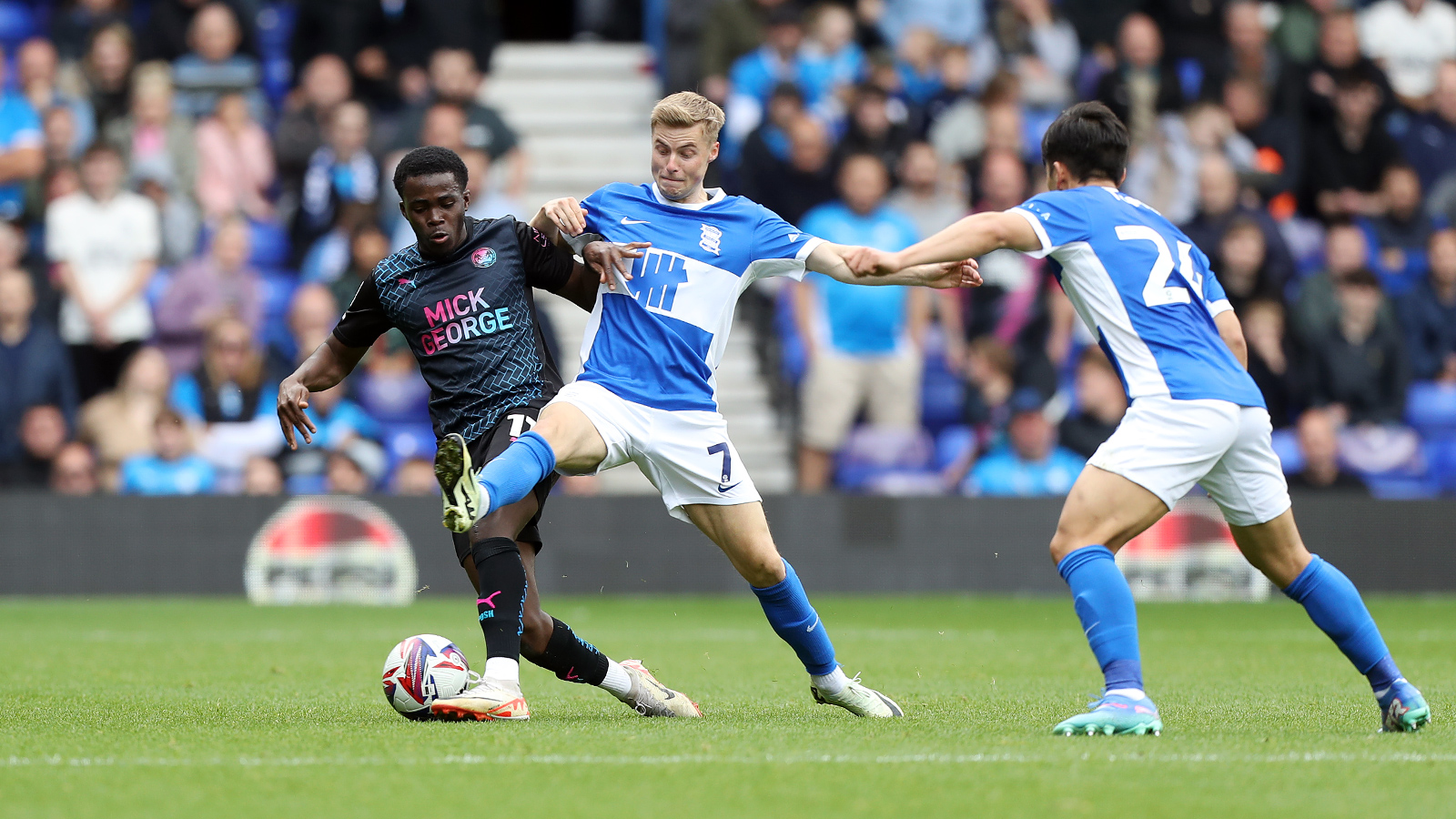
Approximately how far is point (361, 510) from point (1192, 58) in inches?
342

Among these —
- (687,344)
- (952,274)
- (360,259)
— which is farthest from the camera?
(360,259)

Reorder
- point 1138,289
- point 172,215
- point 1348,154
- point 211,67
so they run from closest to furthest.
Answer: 1. point 1138,289
2. point 172,215
3. point 211,67
4. point 1348,154

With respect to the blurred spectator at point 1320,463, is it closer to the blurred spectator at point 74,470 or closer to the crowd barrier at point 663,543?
the crowd barrier at point 663,543

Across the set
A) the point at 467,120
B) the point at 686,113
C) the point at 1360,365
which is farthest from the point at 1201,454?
the point at 467,120

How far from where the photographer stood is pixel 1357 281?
14.3 m

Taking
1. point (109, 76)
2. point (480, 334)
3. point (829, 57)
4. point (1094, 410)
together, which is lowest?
point (1094, 410)

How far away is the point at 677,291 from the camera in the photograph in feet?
19.8

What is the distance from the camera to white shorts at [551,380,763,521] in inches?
231

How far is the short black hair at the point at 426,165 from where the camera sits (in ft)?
19.8

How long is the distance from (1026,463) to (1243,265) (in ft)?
8.26

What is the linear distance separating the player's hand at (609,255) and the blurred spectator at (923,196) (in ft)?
28.6

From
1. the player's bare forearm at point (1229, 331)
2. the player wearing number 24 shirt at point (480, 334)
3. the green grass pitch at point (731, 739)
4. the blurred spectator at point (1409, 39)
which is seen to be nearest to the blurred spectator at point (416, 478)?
the green grass pitch at point (731, 739)

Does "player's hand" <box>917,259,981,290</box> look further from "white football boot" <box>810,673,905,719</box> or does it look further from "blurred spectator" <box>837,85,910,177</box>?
"blurred spectator" <box>837,85,910,177</box>

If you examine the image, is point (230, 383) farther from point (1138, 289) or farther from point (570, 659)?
point (1138, 289)
